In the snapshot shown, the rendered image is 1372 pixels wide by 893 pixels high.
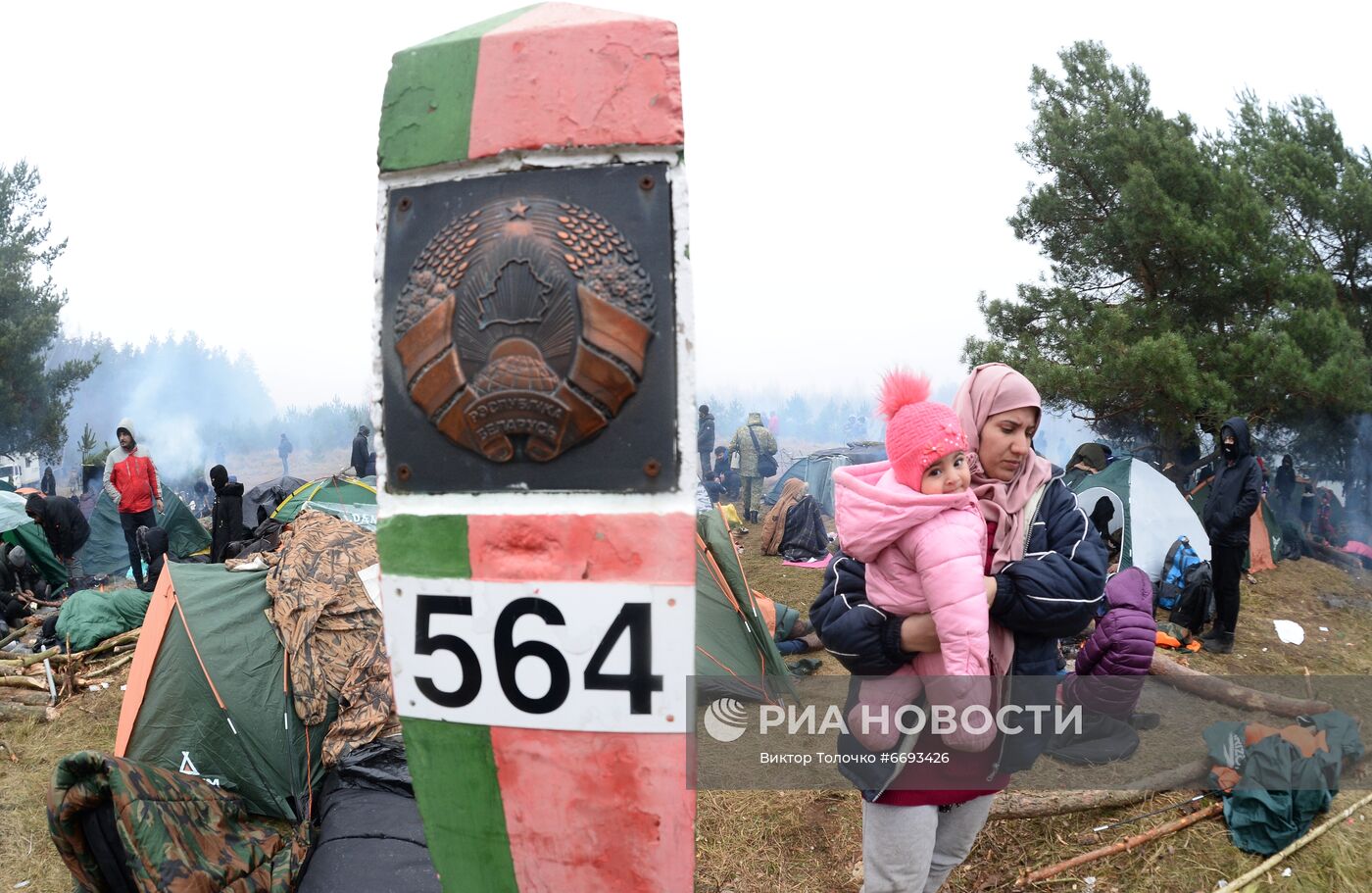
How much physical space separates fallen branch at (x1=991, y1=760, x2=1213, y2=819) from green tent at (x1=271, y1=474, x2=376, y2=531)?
584cm

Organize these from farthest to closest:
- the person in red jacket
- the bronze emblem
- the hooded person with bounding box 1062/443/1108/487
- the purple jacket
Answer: the hooded person with bounding box 1062/443/1108/487, the person in red jacket, the purple jacket, the bronze emblem

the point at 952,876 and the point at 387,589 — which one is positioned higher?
the point at 387,589

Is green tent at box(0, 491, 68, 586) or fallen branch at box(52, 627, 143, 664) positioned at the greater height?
green tent at box(0, 491, 68, 586)

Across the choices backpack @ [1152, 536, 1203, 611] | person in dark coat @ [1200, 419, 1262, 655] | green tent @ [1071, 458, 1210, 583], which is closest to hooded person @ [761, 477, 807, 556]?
green tent @ [1071, 458, 1210, 583]

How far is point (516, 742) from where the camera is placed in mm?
1492

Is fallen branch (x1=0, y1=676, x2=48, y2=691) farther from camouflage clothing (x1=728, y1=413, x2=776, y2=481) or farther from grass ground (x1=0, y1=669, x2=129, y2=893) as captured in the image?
camouflage clothing (x1=728, y1=413, x2=776, y2=481)

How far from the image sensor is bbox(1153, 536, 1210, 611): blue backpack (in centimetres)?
744

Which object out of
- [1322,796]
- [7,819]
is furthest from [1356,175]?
[7,819]

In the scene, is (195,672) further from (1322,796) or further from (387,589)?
(1322,796)

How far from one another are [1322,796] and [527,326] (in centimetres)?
389

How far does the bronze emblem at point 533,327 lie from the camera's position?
1.40m

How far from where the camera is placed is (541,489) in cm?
146

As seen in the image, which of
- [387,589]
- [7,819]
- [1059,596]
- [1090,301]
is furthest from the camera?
[1090,301]

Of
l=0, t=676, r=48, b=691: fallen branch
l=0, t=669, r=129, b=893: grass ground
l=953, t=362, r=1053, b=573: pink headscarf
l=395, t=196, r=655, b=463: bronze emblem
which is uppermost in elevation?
l=395, t=196, r=655, b=463: bronze emblem
